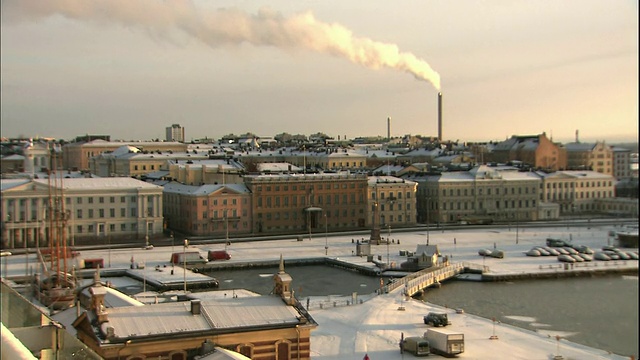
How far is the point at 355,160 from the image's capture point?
5269cm

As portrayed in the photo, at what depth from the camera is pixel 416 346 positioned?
48.5 feet

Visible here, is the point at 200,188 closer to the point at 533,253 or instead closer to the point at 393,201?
the point at 393,201

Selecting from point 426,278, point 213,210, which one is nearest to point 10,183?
point 213,210

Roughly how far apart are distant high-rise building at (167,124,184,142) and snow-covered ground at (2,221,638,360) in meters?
22.3

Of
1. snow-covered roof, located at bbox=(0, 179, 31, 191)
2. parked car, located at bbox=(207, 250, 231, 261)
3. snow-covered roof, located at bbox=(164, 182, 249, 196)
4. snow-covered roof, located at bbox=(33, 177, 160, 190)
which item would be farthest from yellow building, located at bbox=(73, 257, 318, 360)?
snow-covered roof, located at bbox=(164, 182, 249, 196)

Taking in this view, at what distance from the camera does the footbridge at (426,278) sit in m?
22.7

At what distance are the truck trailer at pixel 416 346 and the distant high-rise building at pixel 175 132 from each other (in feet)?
142

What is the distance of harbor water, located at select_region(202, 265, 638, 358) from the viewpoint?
55.9 feet

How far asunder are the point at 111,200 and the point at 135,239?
203 centimetres

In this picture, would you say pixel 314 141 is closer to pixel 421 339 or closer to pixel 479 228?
pixel 479 228

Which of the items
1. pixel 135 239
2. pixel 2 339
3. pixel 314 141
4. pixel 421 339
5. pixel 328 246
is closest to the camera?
pixel 2 339

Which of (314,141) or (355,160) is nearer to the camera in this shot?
(355,160)

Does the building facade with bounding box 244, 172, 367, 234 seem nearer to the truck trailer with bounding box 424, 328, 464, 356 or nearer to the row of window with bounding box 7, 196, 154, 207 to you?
the row of window with bounding box 7, 196, 154, 207

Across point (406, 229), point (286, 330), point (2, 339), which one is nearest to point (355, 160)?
point (406, 229)
